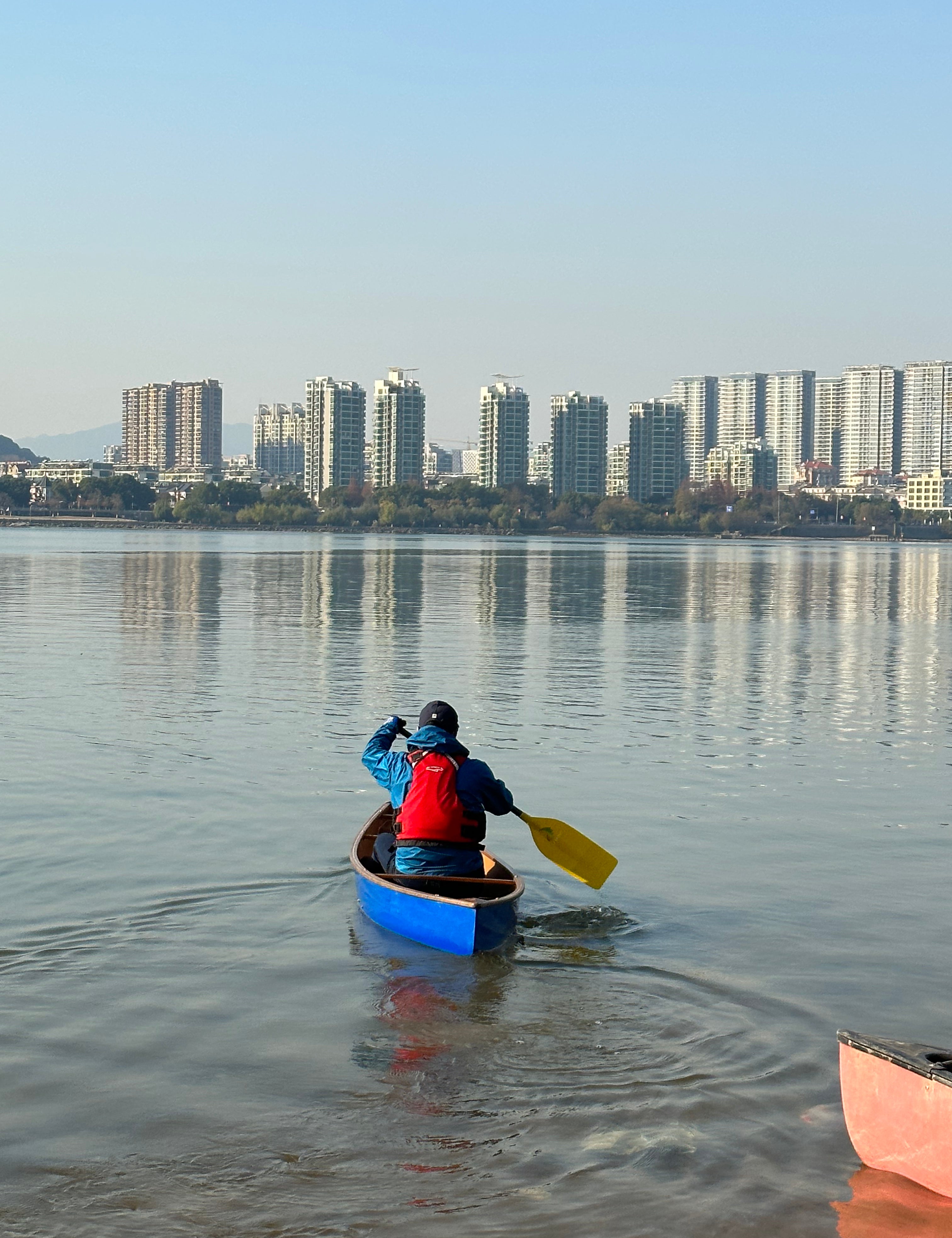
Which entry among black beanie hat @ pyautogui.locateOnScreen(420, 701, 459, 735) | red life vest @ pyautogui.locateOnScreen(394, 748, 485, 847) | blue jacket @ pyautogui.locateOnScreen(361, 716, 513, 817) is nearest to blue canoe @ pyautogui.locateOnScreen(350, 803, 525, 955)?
red life vest @ pyautogui.locateOnScreen(394, 748, 485, 847)

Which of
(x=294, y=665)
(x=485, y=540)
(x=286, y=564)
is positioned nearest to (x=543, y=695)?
(x=294, y=665)

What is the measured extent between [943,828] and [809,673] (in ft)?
45.8

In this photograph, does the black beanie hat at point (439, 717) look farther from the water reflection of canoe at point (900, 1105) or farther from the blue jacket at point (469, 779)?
the water reflection of canoe at point (900, 1105)

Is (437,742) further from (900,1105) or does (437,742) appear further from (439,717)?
(900,1105)

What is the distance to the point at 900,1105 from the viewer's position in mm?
6496

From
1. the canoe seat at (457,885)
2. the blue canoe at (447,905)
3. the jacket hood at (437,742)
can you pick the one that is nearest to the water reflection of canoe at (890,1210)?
the blue canoe at (447,905)

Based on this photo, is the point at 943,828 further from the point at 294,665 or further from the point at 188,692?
the point at 294,665

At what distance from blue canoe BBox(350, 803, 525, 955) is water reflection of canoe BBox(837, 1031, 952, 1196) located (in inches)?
136

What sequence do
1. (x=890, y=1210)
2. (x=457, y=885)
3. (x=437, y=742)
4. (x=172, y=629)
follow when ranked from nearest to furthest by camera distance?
(x=890, y=1210) → (x=437, y=742) → (x=457, y=885) → (x=172, y=629)

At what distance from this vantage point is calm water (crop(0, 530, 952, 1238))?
6.75 meters

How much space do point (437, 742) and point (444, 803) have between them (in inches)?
18.4

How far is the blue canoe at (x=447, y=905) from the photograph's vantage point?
9867mm

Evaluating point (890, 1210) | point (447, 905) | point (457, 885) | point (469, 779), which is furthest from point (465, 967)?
point (890, 1210)

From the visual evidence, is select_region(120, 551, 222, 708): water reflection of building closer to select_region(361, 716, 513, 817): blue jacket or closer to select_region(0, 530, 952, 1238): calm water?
select_region(0, 530, 952, 1238): calm water
